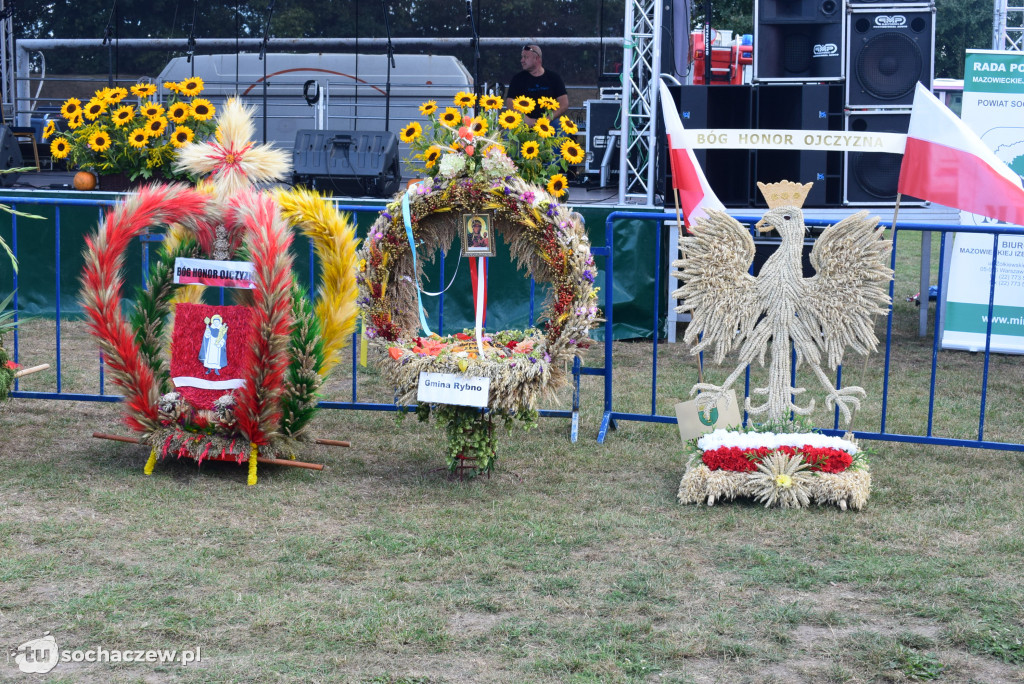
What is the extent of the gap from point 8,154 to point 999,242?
11.3 meters

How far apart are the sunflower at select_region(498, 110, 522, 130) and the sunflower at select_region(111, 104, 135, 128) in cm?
362

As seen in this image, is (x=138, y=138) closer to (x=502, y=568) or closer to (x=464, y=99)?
(x=464, y=99)

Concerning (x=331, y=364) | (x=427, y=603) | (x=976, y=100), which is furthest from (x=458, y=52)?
(x=427, y=603)

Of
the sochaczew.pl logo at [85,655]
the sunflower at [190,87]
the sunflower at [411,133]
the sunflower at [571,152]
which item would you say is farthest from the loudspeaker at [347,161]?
the sochaczew.pl logo at [85,655]

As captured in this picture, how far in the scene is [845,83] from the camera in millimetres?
8938

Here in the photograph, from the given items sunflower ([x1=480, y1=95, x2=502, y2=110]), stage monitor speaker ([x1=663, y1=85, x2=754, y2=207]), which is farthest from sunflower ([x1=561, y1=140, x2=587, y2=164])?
stage monitor speaker ([x1=663, y1=85, x2=754, y2=207])

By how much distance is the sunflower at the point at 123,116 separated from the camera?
31.1ft

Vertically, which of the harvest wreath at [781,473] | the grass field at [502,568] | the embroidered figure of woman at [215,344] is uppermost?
the embroidered figure of woman at [215,344]

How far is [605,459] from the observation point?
5750 mm

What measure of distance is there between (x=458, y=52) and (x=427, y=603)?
19817mm

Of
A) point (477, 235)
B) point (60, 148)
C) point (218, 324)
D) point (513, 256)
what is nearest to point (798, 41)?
point (513, 256)

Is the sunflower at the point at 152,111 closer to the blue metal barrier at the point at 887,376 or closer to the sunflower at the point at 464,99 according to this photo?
the sunflower at the point at 464,99

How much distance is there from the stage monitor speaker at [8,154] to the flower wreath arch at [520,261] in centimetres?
855

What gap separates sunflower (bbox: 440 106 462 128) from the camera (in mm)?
7366
